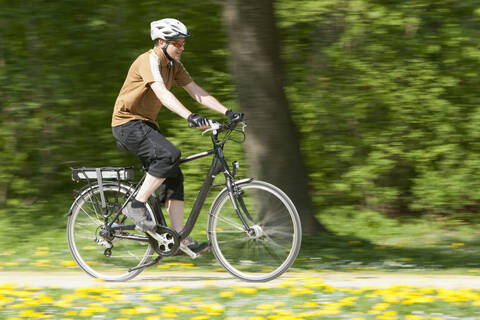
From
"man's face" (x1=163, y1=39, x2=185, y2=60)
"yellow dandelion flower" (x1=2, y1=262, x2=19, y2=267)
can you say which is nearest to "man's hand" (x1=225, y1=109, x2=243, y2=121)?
"man's face" (x1=163, y1=39, x2=185, y2=60)

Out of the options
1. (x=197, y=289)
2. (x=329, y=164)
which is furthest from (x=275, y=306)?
(x=329, y=164)

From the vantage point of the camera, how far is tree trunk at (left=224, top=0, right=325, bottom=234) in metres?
7.48

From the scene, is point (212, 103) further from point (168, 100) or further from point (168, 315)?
point (168, 315)

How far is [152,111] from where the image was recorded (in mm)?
6375

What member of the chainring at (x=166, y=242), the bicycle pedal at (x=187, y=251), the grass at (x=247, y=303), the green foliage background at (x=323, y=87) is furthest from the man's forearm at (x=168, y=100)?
the green foliage background at (x=323, y=87)

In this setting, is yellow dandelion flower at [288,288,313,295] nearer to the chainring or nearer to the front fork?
the front fork

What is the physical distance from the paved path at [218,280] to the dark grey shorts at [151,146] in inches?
35.6

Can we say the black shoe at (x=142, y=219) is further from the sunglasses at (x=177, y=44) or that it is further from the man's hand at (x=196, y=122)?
the sunglasses at (x=177, y=44)

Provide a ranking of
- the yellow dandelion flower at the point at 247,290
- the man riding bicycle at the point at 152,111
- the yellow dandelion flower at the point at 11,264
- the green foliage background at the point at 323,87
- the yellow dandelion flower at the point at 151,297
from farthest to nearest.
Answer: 1. the green foliage background at the point at 323,87
2. the yellow dandelion flower at the point at 11,264
3. the man riding bicycle at the point at 152,111
4. the yellow dandelion flower at the point at 247,290
5. the yellow dandelion flower at the point at 151,297

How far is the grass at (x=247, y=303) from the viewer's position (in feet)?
17.6

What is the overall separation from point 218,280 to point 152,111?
4.82 feet

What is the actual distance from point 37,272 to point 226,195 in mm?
2140

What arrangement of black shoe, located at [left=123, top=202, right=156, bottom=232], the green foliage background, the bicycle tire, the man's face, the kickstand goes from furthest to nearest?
1. the green foliage background
2. the bicycle tire
3. the kickstand
4. black shoe, located at [left=123, top=202, right=156, bottom=232]
5. the man's face


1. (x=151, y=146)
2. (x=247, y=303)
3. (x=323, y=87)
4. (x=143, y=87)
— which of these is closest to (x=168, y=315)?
(x=247, y=303)
